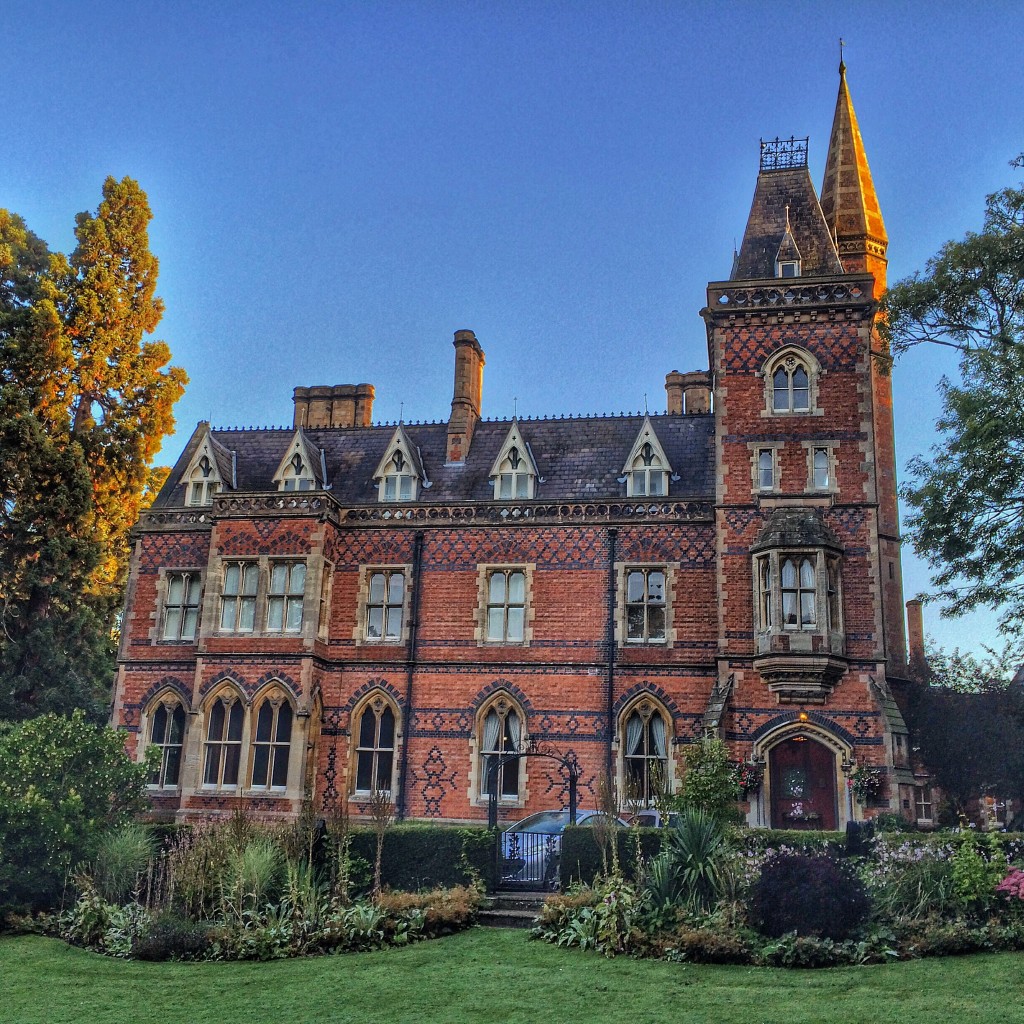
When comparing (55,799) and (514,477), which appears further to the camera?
(514,477)

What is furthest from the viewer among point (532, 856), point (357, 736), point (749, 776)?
point (357, 736)

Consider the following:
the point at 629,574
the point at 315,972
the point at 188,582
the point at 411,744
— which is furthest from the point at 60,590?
the point at 315,972

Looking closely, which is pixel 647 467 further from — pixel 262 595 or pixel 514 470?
pixel 262 595

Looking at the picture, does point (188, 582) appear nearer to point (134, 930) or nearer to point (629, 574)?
point (629, 574)

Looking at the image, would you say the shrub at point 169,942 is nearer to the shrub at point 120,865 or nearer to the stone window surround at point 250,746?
the shrub at point 120,865

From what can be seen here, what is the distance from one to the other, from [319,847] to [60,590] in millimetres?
16924

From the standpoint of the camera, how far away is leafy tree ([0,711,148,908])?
61.5ft

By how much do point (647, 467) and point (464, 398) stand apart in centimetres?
584

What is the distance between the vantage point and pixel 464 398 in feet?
103

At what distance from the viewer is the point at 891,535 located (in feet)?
99.3

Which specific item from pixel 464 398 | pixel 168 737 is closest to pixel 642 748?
pixel 464 398

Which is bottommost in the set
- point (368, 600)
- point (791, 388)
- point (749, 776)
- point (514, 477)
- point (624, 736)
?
point (749, 776)

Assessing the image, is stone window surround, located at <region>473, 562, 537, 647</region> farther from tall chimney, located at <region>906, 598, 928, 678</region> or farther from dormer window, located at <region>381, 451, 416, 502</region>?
tall chimney, located at <region>906, 598, 928, 678</region>

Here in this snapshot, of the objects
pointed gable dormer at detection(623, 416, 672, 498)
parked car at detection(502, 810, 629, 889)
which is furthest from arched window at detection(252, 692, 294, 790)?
pointed gable dormer at detection(623, 416, 672, 498)
